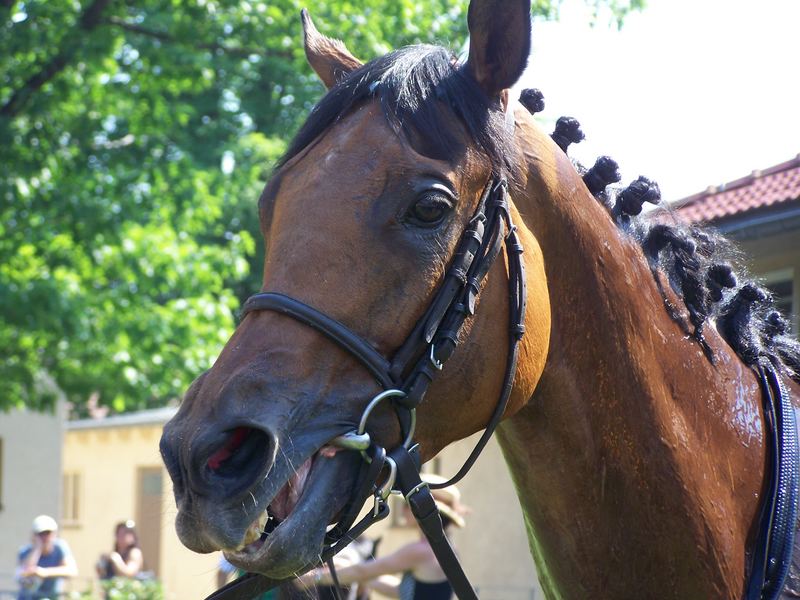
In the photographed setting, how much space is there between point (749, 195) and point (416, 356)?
5567mm

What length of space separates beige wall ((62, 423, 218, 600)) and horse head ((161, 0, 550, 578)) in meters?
20.4

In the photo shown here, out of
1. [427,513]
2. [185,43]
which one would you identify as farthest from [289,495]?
[185,43]

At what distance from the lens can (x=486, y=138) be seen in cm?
254

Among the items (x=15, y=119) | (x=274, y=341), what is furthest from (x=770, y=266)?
(x=15, y=119)

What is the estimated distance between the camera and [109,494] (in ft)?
82.0

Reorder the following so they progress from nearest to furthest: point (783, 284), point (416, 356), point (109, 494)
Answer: point (416, 356) < point (783, 284) < point (109, 494)

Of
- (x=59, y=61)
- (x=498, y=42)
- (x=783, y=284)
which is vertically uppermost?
(x=498, y=42)

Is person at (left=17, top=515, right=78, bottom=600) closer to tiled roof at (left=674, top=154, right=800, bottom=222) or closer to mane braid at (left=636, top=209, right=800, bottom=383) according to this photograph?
tiled roof at (left=674, top=154, right=800, bottom=222)

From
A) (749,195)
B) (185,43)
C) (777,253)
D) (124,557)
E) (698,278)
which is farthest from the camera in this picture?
(124,557)

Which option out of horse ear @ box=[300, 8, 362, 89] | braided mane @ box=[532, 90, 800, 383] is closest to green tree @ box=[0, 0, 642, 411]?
horse ear @ box=[300, 8, 362, 89]

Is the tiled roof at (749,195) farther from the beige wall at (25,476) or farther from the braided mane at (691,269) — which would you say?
the beige wall at (25,476)

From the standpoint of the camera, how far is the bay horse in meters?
2.17

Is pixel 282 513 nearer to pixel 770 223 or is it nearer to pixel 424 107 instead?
pixel 424 107

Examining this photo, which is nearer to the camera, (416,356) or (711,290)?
(416,356)
